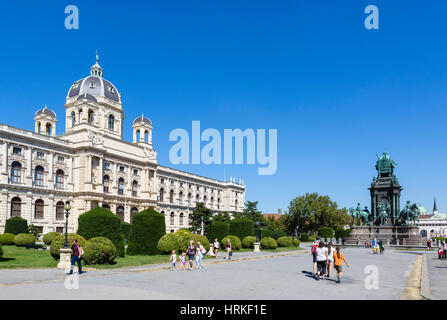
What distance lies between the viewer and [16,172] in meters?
53.9

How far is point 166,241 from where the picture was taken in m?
30.1

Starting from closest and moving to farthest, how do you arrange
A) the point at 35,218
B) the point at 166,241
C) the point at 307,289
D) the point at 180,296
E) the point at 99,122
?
the point at 180,296 < the point at 307,289 < the point at 166,241 < the point at 35,218 < the point at 99,122

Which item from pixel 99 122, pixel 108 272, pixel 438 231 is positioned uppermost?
pixel 99 122

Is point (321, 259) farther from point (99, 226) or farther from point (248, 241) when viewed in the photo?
point (248, 241)

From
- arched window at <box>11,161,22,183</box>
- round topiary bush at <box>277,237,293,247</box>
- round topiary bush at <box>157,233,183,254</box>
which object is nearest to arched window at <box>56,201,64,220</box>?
arched window at <box>11,161,22,183</box>

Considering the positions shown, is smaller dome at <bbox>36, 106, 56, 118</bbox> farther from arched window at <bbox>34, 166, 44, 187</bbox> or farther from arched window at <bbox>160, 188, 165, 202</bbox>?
arched window at <bbox>160, 188, 165, 202</bbox>

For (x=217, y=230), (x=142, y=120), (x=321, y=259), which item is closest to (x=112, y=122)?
(x=142, y=120)

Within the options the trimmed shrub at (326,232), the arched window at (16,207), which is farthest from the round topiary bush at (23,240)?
the trimmed shrub at (326,232)

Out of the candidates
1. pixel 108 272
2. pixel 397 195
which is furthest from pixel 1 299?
pixel 397 195

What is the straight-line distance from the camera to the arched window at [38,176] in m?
56.8

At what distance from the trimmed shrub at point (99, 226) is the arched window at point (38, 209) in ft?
111

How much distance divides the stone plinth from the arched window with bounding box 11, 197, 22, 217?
37131 mm
